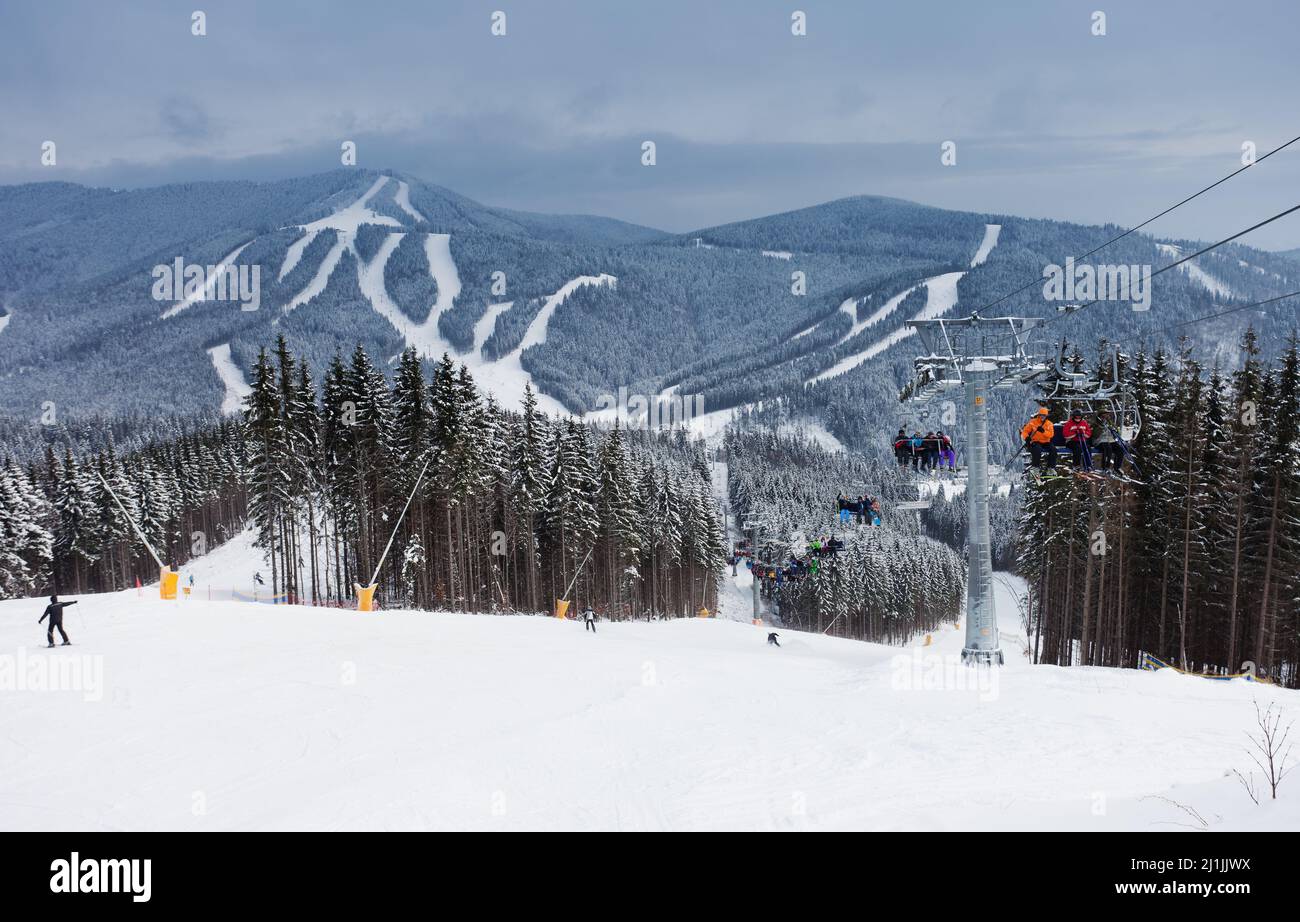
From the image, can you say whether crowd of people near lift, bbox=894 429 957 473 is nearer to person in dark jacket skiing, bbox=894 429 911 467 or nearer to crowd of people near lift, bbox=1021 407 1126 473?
person in dark jacket skiing, bbox=894 429 911 467

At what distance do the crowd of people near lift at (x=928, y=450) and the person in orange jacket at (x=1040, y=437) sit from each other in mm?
5260

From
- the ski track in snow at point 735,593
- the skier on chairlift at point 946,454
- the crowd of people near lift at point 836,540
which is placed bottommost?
the ski track in snow at point 735,593

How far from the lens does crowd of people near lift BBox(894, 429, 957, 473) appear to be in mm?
23078

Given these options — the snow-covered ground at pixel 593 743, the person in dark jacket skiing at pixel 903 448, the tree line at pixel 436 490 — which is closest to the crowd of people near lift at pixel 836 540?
the person in dark jacket skiing at pixel 903 448

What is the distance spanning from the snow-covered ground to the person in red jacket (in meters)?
4.35

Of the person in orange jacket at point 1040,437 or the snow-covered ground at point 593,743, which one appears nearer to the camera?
the snow-covered ground at point 593,743

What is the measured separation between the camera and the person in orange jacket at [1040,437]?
1720 cm

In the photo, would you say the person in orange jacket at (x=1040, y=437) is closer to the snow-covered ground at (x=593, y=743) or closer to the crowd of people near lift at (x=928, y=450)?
the snow-covered ground at (x=593, y=743)

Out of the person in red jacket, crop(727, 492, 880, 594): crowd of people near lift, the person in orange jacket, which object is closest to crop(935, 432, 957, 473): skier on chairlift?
the person in orange jacket

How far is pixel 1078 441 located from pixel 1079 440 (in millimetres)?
28

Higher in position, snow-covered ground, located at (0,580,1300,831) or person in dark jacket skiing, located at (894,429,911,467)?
person in dark jacket skiing, located at (894,429,911,467)
